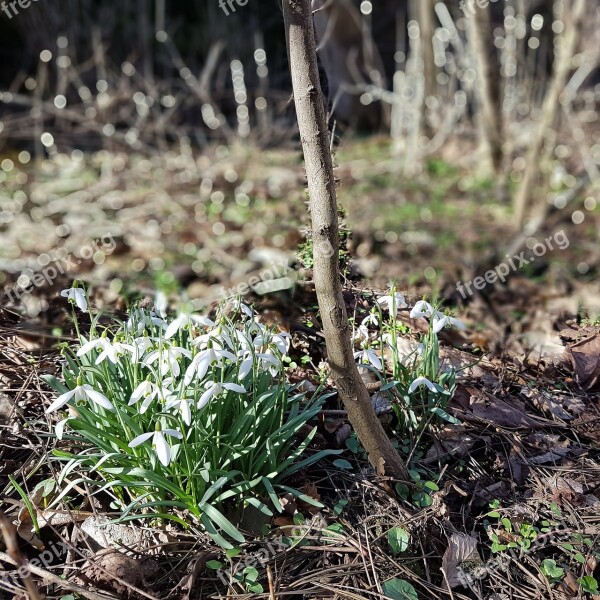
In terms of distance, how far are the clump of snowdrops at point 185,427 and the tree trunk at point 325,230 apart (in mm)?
158

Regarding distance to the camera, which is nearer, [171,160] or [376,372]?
[376,372]

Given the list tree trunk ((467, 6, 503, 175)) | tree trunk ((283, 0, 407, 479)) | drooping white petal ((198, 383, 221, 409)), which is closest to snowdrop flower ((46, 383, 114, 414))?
drooping white petal ((198, 383, 221, 409))

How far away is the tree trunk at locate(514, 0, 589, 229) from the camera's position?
5.18 metres

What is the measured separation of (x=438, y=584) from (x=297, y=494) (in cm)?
44

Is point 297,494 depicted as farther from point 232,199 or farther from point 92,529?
point 232,199

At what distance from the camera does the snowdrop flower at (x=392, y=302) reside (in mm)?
1964

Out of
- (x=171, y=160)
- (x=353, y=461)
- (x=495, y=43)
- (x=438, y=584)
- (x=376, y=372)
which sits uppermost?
(x=495, y=43)

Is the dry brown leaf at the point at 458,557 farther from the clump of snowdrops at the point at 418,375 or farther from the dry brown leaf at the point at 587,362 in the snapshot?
the dry brown leaf at the point at 587,362

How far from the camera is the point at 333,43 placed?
830 cm

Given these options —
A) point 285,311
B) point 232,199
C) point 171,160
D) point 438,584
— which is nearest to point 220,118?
point 171,160

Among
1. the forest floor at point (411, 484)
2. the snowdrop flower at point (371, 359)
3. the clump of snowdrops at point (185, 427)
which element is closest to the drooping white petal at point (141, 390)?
the clump of snowdrops at point (185, 427)

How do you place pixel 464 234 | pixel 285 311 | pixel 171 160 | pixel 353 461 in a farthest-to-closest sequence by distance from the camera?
pixel 171 160 < pixel 464 234 < pixel 285 311 < pixel 353 461

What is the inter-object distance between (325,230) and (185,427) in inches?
26.2

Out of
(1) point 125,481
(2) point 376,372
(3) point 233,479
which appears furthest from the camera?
(2) point 376,372
